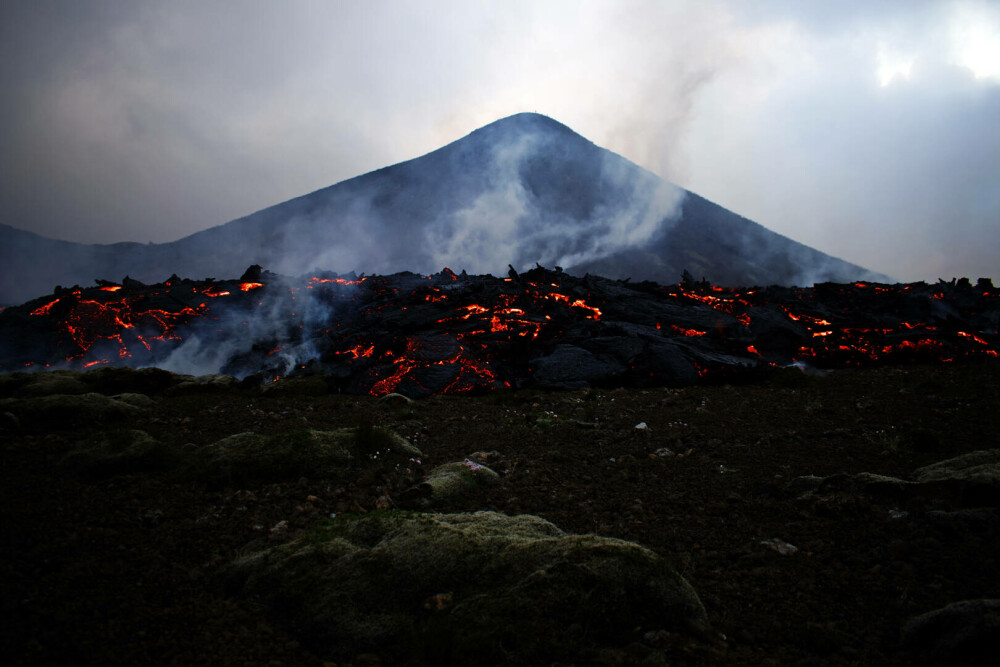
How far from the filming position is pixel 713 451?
857 cm

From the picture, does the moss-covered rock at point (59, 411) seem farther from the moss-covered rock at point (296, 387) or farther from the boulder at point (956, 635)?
the boulder at point (956, 635)

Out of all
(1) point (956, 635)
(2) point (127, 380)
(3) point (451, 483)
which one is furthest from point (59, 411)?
(1) point (956, 635)

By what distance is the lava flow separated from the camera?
63.2 ft

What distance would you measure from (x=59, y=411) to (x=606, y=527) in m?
10.3

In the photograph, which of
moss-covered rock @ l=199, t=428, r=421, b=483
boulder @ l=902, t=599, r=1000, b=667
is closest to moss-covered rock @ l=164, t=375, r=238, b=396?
moss-covered rock @ l=199, t=428, r=421, b=483

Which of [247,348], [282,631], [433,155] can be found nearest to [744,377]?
[282,631]

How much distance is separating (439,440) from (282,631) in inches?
252

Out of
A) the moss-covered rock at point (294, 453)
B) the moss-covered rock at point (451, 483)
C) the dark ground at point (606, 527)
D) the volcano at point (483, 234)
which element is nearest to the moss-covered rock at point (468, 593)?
the dark ground at point (606, 527)

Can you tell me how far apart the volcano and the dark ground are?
7677 centimetres

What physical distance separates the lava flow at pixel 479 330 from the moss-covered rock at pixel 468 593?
1371 centimetres

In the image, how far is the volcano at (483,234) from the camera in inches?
3661

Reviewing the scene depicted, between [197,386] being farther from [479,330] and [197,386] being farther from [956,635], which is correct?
[956,635]

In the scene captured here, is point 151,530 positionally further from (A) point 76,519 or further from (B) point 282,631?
(B) point 282,631

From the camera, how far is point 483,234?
3991 inches
